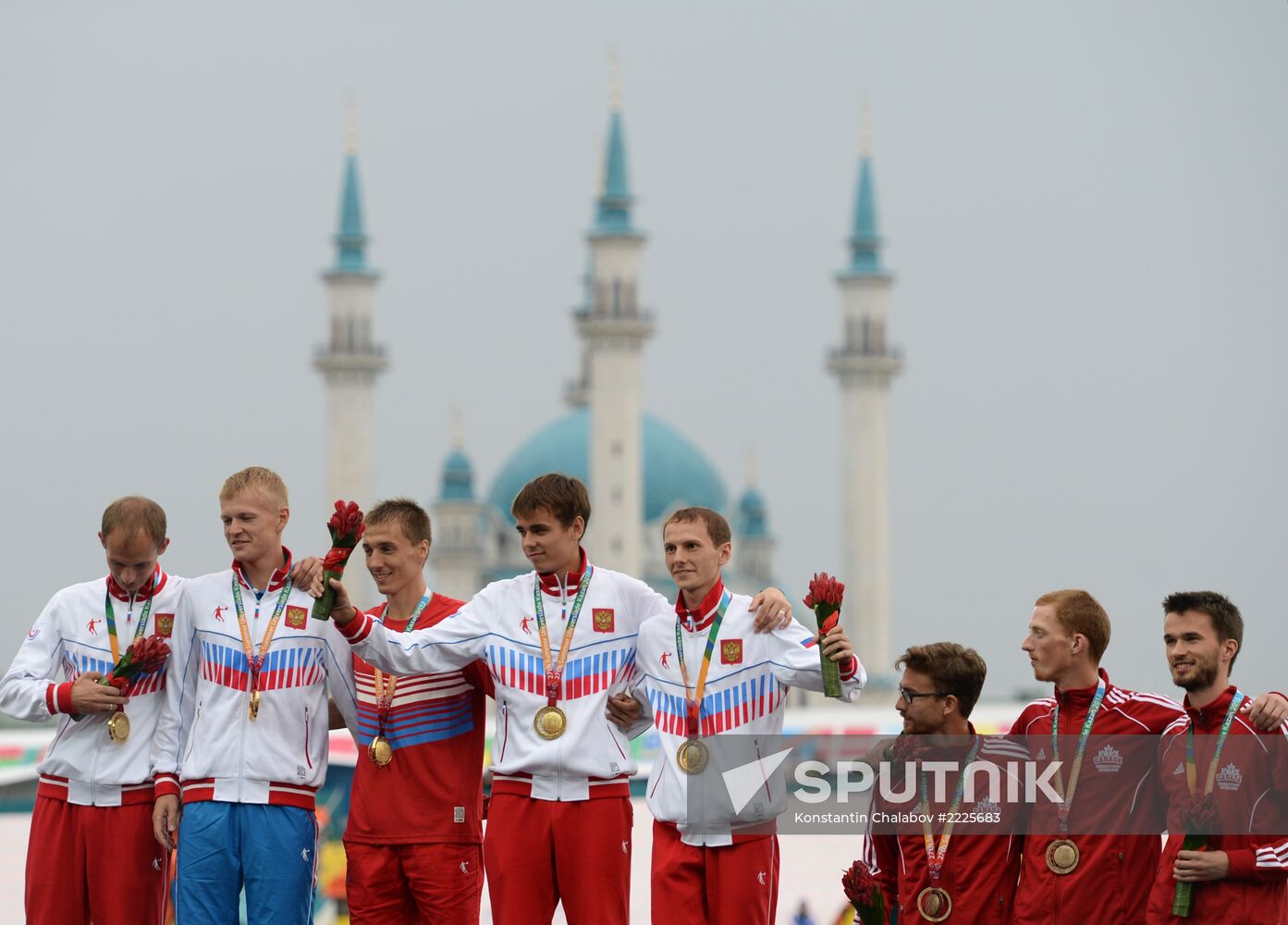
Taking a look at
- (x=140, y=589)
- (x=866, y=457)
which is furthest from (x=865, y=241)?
(x=140, y=589)

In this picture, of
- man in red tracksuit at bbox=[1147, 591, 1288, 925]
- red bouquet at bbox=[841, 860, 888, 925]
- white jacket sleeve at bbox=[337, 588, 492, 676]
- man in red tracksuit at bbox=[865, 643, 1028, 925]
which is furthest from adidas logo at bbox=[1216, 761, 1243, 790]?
white jacket sleeve at bbox=[337, 588, 492, 676]

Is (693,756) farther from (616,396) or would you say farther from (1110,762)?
(616,396)

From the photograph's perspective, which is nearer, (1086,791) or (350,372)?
(1086,791)

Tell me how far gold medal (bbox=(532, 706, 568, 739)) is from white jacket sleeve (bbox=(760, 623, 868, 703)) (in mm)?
644

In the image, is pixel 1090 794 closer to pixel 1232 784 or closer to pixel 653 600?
pixel 1232 784

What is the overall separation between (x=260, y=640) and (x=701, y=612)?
137cm

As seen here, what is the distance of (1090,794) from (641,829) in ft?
43.6

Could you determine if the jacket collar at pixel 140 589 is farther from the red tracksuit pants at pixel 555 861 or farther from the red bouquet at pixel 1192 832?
the red bouquet at pixel 1192 832

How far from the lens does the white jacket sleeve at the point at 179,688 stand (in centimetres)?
700

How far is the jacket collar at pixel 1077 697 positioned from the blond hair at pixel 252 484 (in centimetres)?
240

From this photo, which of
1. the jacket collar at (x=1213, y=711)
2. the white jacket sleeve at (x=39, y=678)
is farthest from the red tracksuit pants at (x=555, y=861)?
the jacket collar at (x=1213, y=711)

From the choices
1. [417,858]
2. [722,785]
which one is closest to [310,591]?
[417,858]

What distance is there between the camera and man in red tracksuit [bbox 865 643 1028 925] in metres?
6.51

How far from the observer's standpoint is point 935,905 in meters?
6.50
